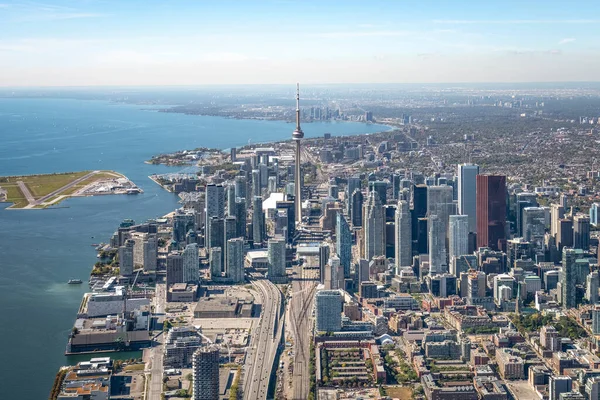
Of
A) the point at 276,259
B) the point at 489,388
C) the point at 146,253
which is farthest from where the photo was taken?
the point at 146,253

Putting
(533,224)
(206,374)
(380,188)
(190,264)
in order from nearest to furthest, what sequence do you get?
(206,374) < (190,264) < (533,224) < (380,188)

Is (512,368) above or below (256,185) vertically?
below

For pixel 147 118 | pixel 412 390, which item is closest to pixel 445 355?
pixel 412 390

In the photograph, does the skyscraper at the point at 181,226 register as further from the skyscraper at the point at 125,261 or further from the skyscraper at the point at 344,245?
the skyscraper at the point at 344,245

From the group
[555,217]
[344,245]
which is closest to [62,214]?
[344,245]

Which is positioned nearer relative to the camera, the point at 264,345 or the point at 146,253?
the point at 264,345

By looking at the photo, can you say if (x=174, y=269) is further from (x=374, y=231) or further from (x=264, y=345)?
(x=374, y=231)

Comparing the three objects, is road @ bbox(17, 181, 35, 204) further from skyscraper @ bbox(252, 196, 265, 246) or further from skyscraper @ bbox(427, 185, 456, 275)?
skyscraper @ bbox(427, 185, 456, 275)

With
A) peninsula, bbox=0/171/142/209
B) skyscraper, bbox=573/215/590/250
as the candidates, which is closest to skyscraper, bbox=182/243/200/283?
skyscraper, bbox=573/215/590/250
